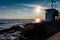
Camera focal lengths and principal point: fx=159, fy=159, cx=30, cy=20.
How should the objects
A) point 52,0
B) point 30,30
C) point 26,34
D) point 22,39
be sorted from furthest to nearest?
1. point 52,0
2. point 30,30
3. point 26,34
4. point 22,39

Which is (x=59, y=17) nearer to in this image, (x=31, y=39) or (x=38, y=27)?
(x=38, y=27)

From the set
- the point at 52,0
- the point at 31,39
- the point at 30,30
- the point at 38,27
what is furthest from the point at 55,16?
the point at 31,39

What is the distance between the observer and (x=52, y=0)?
111ft

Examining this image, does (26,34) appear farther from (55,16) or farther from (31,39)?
(55,16)

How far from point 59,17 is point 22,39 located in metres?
24.8

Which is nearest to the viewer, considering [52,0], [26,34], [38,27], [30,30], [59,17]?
[26,34]

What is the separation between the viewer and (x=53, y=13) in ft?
112

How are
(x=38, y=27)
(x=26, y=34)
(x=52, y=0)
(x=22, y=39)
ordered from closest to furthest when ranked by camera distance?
(x=22, y=39) → (x=26, y=34) → (x=38, y=27) → (x=52, y=0)

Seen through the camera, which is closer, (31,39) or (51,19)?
(31,39)

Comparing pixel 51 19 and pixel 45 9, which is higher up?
pixel 45 9

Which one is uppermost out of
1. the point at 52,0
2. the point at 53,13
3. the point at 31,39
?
the point at 52,0

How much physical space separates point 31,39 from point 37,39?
58cm

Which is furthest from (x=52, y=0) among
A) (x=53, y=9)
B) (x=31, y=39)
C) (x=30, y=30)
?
(x=31, y=39)

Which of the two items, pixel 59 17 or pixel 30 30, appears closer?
pixel 30 30
